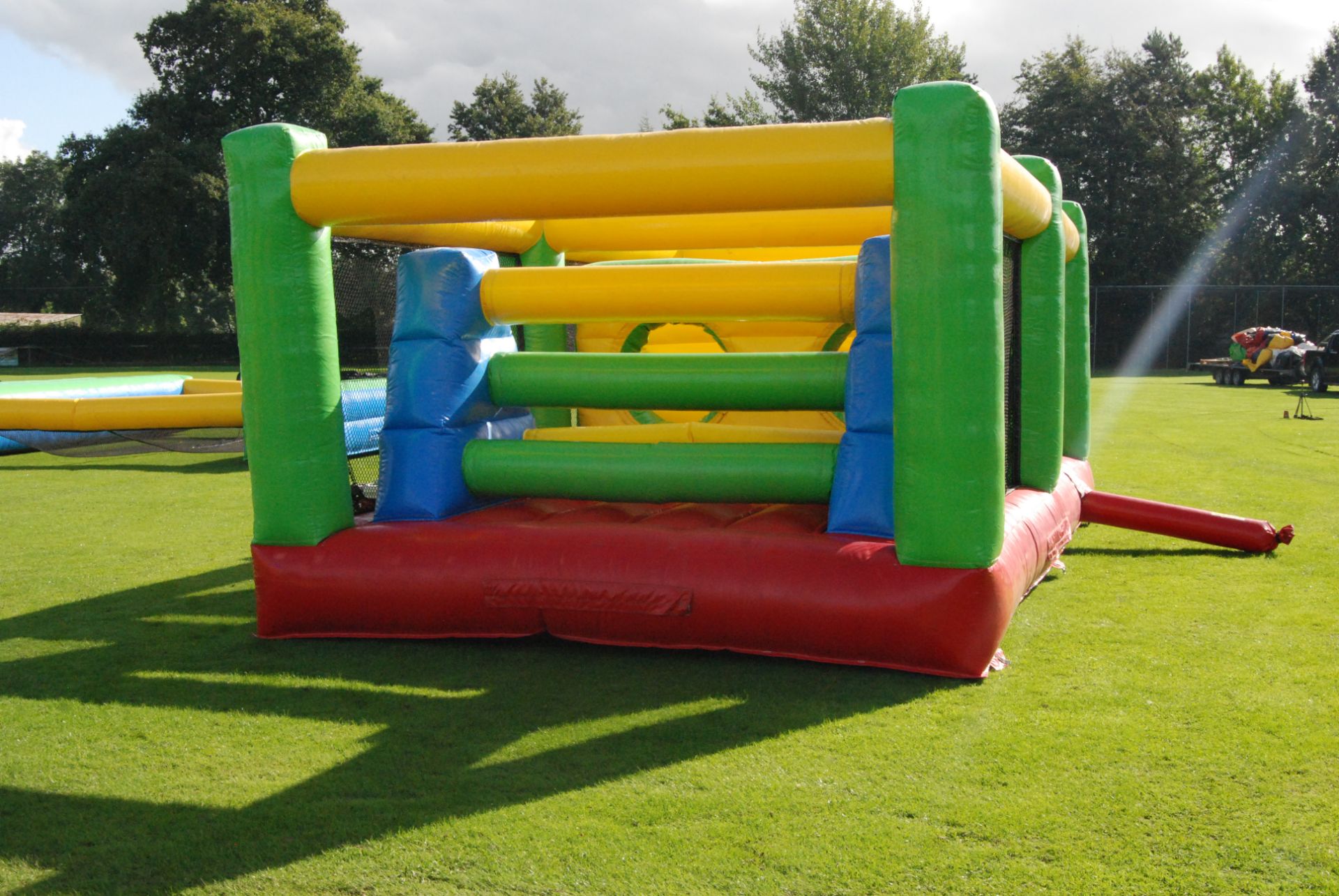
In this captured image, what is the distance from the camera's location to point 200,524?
6.40 metres

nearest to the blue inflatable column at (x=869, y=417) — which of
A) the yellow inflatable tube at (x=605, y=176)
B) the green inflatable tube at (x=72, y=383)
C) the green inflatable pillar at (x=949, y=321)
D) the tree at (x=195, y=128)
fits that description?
the green inflatable pillar at (x=949, y=321)

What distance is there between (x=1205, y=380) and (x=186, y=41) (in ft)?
80.5

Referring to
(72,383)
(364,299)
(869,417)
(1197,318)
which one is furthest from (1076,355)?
(1197,318)

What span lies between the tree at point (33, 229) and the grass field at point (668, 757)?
43.2 metres

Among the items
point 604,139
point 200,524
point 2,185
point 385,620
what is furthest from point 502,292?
point 2,185

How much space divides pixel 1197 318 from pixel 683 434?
24.0 meters

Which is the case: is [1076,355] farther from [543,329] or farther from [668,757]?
[668,757]

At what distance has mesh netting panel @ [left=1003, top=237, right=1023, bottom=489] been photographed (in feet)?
16.7

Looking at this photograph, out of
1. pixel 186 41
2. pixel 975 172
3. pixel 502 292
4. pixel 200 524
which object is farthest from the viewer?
pixel 186 41

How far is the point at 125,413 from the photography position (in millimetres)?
6367

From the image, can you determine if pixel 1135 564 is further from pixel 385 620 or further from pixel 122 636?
pixel 122 636

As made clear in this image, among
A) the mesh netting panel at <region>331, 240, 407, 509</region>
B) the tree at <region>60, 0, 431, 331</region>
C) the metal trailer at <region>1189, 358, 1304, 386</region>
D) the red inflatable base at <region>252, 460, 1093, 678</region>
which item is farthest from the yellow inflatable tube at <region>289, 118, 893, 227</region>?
the tree at <region>60, 0, 431, 331</region>

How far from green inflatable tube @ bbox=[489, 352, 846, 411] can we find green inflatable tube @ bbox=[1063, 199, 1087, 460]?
2.53m

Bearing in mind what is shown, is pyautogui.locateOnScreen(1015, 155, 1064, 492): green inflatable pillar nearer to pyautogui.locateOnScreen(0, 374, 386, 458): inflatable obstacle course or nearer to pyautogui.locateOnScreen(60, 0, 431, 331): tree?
pyautogui.locateOnScreen(0, 374, 386, 458): inflatable obstacle course
